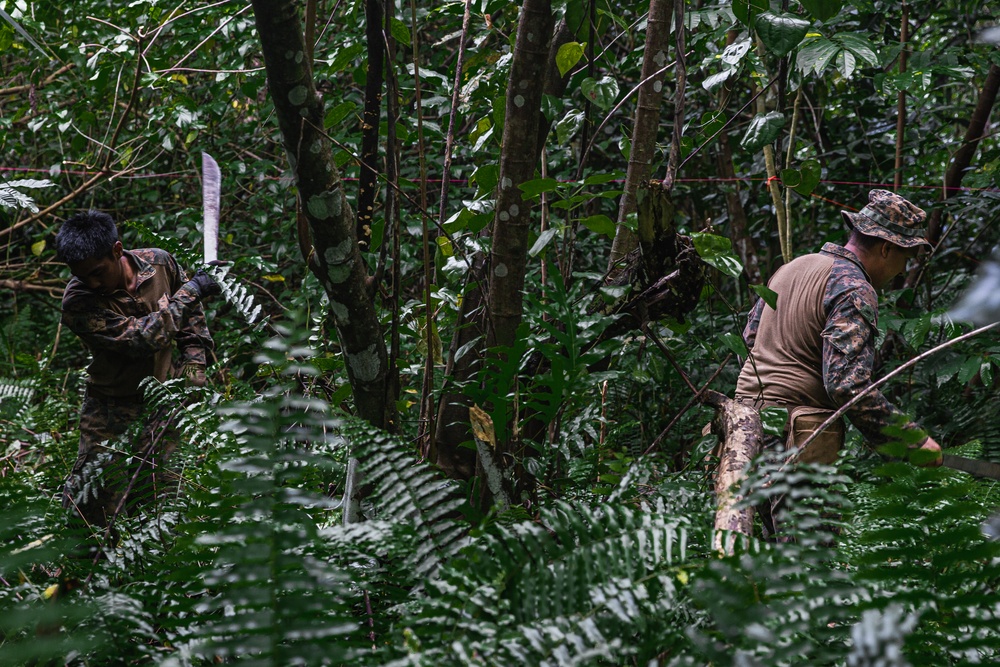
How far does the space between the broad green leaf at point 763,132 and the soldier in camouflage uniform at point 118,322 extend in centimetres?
216

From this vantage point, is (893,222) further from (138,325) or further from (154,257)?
(154,257)

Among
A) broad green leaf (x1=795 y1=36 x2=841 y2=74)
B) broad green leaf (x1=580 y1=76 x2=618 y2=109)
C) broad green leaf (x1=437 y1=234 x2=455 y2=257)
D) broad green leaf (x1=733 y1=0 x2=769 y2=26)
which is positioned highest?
broad green leaf (x1=795 y1=36 x2=841 y2=74)

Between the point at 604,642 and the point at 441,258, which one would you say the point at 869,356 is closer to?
the point at 441,258

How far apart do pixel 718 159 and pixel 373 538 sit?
4.08 m

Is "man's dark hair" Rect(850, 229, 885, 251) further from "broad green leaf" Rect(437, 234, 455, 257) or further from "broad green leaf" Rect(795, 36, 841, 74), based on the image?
"broad green leaf" Rect(437, 234, 455, 257)

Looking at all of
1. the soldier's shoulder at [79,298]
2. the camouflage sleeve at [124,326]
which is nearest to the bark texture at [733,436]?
the camouflage sleeve at [124,326]

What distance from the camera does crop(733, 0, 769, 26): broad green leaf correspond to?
2.01m

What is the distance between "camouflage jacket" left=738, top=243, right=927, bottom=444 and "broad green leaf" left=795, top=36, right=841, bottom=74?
0.76 m

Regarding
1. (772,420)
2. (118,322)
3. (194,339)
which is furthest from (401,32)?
(194,339)

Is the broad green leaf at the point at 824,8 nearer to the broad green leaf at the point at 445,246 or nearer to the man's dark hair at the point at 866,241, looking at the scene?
the broad green leaf at the point at 445,246

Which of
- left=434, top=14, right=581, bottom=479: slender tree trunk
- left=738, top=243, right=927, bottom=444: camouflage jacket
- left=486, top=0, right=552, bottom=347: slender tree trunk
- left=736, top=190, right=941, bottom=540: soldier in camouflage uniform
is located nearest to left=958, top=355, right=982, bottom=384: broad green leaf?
left=736, top=190, right=941, bottom=540: soldier in camouflage uniform

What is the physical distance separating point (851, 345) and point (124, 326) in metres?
2.68

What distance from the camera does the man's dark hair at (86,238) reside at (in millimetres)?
3184

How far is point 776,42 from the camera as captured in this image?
6.20ft
